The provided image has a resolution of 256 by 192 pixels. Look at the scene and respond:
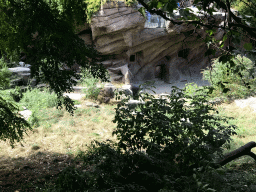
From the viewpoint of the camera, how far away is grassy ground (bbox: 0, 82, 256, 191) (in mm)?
4652

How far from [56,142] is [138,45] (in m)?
9.85

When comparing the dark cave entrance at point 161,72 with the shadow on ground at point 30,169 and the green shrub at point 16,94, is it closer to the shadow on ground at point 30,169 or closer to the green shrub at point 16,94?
the green shrub at point 16,94

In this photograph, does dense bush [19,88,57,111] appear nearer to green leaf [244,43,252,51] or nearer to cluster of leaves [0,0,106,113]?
cluster of leaves [0,0,106,113]

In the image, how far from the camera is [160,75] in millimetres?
17750

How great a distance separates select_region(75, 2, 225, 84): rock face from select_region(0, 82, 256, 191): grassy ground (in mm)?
5206

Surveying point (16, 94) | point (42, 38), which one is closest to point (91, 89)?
point (16, 94)

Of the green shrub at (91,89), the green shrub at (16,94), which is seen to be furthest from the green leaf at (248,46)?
the green shrub at (16,94)

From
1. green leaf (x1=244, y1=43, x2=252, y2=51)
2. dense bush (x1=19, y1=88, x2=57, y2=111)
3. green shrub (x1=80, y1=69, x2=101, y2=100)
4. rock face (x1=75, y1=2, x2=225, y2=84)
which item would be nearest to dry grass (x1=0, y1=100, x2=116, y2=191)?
dense bush (x1=19, y1=88, x2=57, y2=111)

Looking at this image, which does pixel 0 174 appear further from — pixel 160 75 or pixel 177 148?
pixel 160 75

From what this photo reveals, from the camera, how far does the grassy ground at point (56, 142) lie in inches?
183

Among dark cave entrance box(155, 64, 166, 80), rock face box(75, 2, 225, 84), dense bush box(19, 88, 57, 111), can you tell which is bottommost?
dark cave entrance box(155, 64, 166, 80)

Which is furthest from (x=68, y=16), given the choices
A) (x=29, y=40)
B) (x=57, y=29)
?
(x=29, y=40)

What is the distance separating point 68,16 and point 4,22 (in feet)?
2.95

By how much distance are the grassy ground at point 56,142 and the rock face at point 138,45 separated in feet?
17.1
